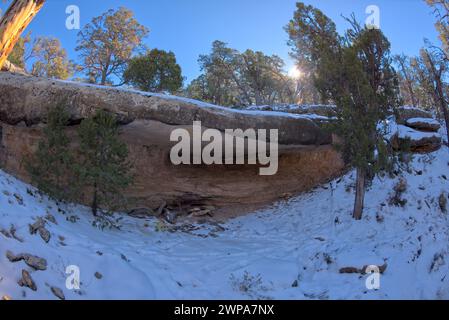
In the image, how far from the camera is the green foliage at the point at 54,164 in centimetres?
861

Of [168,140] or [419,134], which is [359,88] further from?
[168,140]

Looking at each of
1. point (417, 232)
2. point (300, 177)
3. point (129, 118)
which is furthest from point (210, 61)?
point (417, 232)

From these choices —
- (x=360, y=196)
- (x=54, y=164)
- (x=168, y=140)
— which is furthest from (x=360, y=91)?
(x=54, y=164)

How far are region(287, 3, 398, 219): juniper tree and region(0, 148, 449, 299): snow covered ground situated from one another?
1.27 meters

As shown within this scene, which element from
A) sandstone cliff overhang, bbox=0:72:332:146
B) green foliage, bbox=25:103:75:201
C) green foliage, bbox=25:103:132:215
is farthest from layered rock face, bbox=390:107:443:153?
green foliage, bbox=25:103:75:201

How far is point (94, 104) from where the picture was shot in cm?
971

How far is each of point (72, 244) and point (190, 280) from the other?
7.07ft

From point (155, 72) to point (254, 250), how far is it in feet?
40.4

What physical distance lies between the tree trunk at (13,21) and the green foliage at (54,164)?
513 cm

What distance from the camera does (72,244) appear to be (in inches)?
247

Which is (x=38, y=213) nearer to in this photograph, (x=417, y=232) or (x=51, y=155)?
(x=51, y=155)

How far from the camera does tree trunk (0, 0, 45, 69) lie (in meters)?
3.71

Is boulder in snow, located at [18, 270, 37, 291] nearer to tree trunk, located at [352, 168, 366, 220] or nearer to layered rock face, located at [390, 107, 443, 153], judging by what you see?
tree trunk, located at [352, 168, 366, 220]
